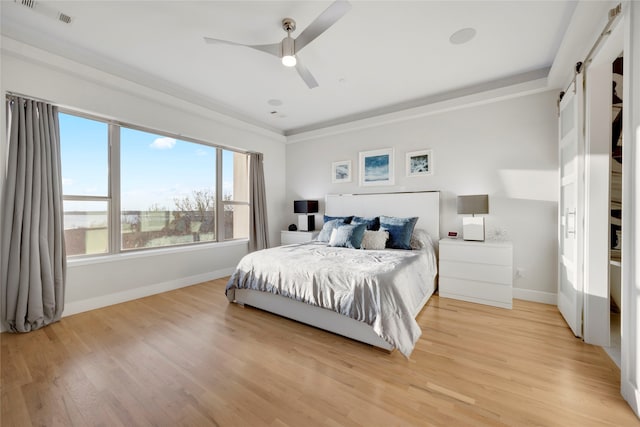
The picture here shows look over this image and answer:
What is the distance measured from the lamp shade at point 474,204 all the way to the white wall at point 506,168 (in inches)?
14.0

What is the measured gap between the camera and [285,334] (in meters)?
2.36

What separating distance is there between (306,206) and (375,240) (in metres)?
1.76

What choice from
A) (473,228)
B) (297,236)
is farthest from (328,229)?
(473,228)

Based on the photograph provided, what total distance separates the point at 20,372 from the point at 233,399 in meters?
1.61

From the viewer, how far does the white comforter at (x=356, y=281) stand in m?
2.00

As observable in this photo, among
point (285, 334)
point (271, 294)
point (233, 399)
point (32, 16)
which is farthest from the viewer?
point (271, 294)

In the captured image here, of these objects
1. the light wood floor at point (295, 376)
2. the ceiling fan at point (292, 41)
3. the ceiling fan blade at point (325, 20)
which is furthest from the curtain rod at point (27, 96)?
the ceiling fan blade at point (325, 20)

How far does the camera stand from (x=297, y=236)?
15.8ft

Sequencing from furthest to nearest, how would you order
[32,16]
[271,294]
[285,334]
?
[271,294] < [285,334] < [32,16]

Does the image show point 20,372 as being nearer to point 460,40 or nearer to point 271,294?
point 271,294

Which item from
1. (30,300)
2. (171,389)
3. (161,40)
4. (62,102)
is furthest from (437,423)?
(62,102)

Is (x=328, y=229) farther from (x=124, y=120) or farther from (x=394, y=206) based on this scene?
(x=124, y=120)

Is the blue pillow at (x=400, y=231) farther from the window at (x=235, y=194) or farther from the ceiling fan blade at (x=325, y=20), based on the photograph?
the window at (x=235, y=194)

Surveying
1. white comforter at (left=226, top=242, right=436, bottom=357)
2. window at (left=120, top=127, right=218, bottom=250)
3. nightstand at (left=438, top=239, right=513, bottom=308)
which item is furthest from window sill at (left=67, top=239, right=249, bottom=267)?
nightstand at (left=438, top=239, right=513, bottom=308)
